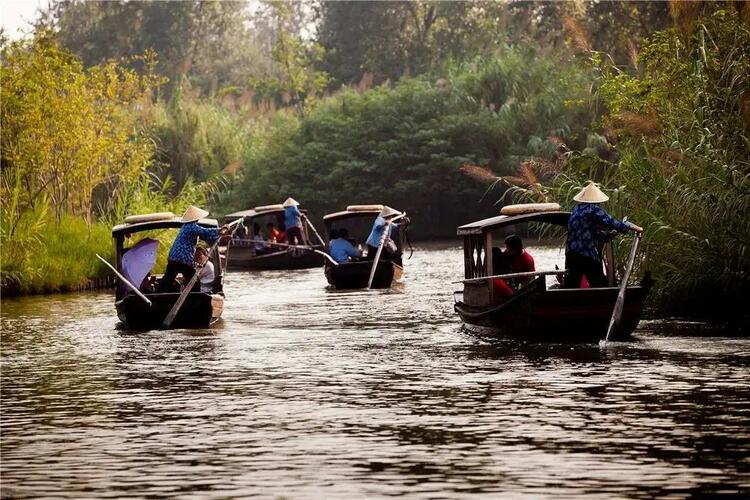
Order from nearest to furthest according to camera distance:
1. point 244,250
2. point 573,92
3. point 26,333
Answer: point 26,333, point 244,250, point 573,92

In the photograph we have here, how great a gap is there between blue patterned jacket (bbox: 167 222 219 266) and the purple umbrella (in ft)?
1.33

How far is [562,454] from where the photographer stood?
10227mm

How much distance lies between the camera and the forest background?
18.5m

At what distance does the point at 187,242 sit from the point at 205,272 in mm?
1439

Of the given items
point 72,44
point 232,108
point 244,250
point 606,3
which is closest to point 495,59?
point 606,3

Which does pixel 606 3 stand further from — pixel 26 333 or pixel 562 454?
pixel 562 454

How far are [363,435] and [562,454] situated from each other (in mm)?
1725

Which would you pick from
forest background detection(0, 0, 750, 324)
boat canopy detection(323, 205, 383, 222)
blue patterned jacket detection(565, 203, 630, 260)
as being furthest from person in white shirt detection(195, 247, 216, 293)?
boat canopy detection(323, 205, 383, 222)

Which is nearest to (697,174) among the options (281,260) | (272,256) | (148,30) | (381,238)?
(381,238)

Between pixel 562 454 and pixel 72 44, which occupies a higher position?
pixel 72 44

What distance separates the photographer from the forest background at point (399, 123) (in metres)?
18.5

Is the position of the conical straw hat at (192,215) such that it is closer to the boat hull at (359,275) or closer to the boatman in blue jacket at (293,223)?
the boat hull at (359,275)

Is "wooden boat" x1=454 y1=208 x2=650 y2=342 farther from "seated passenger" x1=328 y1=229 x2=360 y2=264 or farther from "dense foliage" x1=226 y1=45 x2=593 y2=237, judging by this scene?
"dense foliage" x1=226 y1=45 x2=593 y2=237

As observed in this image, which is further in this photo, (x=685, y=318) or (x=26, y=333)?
(x=26, y=333)
